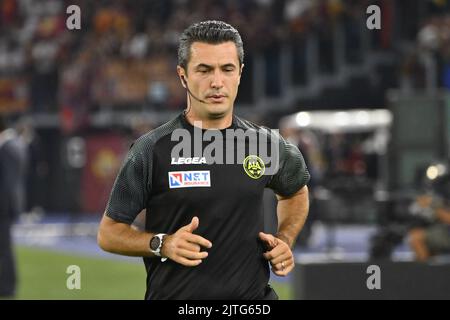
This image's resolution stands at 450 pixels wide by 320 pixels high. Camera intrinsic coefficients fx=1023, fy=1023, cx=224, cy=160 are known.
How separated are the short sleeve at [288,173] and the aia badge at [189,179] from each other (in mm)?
393

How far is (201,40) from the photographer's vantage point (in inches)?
179

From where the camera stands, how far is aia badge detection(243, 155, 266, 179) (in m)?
4.60

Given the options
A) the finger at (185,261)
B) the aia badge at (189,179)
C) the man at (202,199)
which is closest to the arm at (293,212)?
the man at (202,199)

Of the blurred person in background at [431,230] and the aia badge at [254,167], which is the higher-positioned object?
the aia badge at [254,167]

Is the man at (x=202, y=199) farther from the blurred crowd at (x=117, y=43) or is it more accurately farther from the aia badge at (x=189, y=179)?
the blurred crowd at (x=117, y=43)

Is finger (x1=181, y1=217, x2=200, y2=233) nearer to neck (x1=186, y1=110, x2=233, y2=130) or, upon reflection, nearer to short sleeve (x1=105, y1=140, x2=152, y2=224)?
short sleeve (x1=105, y1=140, x2=152, y2=224)

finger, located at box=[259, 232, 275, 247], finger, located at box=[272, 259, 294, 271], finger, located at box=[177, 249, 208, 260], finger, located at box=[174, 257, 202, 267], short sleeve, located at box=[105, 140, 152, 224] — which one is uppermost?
short sleeve, located at box=[105, 140, 152, 224]

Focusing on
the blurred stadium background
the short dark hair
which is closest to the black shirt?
the short dark hair

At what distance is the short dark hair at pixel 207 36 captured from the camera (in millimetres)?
4527

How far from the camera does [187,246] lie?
4.32m

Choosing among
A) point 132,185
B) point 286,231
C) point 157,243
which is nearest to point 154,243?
point 157,243

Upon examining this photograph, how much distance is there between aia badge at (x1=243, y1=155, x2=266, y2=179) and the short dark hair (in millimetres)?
433
